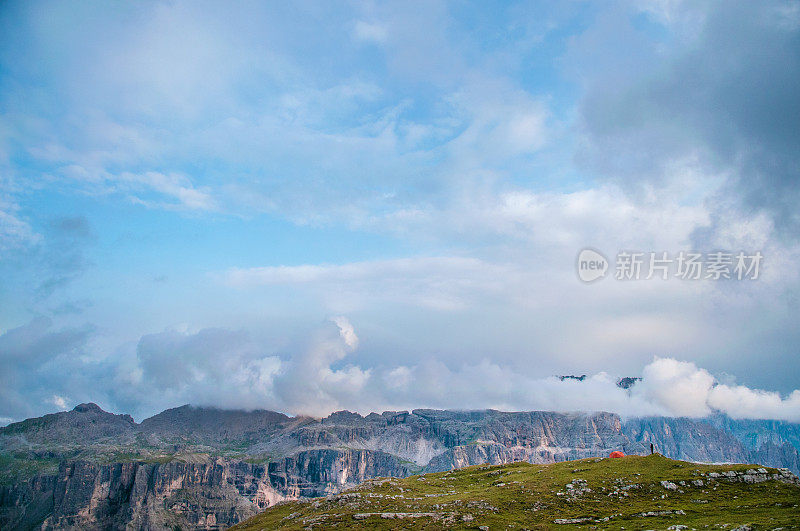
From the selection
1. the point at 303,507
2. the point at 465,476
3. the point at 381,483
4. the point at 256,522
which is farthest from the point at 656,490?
the point at 256,522

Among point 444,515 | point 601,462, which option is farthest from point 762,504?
point 444,515

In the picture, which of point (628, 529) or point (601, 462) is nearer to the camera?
point (628, 529)

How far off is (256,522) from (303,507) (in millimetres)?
11893

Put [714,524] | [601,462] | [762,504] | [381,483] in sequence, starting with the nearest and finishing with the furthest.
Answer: [714,524], [762,504], [601,462], [381,483]

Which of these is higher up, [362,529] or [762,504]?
[762,504]

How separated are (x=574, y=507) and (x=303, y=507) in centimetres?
5578

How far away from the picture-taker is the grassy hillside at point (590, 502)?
71269mm

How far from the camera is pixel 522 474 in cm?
10969

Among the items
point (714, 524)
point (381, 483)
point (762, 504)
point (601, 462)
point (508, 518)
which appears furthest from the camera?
point (381, 483)

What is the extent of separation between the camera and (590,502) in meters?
81.8

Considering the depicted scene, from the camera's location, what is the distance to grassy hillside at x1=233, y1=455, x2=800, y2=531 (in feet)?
234

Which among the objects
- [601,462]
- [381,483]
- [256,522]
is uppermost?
[601,462]

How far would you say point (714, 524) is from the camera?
6506 cm

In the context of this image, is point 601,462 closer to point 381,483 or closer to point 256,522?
point 381,483
